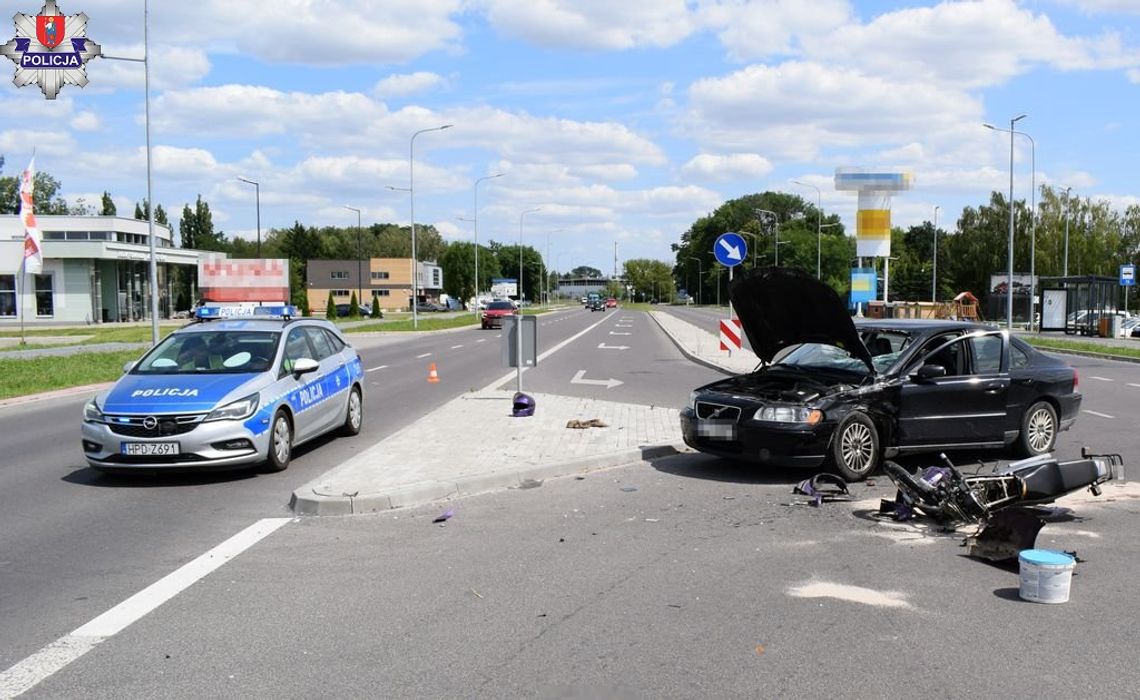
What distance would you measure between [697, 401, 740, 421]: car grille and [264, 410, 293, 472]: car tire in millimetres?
4230

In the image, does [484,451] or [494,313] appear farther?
[494,313]

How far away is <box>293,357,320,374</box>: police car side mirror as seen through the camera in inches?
392

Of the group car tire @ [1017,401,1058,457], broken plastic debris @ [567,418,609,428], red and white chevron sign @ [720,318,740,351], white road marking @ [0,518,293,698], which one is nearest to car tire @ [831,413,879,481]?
car tire @ [1017,401,1058,457]

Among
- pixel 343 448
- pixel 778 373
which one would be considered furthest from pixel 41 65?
pixel 778 373

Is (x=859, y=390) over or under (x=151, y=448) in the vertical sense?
over

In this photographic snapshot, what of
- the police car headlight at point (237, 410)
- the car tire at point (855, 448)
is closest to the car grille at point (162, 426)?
the police car headlight at point (237, 410)

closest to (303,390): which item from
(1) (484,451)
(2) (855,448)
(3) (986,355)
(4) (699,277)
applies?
(1) (484,451)

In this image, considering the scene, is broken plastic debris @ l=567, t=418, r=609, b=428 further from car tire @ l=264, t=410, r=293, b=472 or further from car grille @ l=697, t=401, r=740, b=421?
car tire @ l=264, t=410, r=293, b=472

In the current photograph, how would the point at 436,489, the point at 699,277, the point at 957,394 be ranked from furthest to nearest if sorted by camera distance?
1. the point at 699,277
2. the point at 957,394
3. the point at 436,489

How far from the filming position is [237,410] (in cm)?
894

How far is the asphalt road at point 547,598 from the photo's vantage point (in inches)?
170

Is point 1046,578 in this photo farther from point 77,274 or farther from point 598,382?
point 77,274

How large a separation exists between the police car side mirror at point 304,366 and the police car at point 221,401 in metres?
0.01

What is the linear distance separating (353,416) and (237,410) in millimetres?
3244
